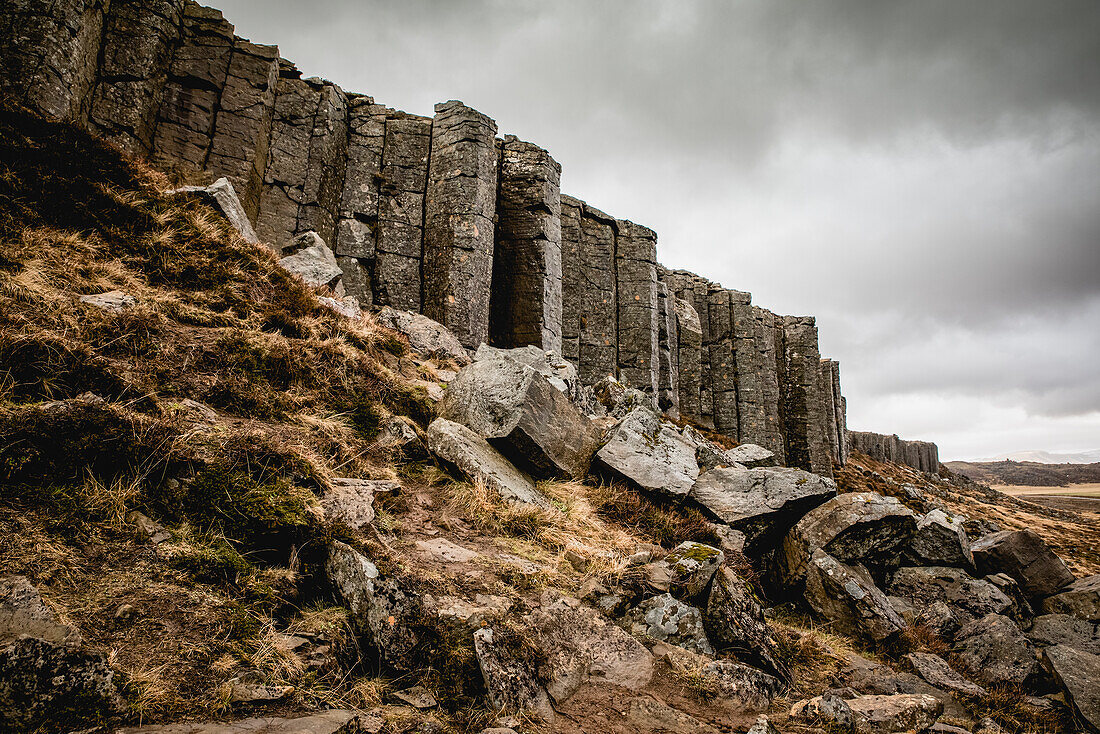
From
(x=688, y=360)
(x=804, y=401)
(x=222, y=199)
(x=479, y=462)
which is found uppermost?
(x=688, y=360)

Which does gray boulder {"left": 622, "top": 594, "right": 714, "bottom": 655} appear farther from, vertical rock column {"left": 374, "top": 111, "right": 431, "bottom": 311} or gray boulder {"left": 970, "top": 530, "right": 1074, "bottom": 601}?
vertical rock column {"left": 374, "top": 111, "right": 431, "bottom": 311}

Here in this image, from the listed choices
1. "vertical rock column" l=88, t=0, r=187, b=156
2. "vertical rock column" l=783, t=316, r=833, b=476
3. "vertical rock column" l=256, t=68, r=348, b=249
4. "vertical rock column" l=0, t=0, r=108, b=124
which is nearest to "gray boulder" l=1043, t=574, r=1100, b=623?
"vertical rock column" l=256, t=68, r=348, b=249

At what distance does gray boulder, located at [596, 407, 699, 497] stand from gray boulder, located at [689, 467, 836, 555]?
0.32m

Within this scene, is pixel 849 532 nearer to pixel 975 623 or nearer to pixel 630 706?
pixel 975 623

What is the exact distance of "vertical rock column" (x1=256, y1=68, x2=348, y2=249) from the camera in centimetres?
1077

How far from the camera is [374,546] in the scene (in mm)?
3879

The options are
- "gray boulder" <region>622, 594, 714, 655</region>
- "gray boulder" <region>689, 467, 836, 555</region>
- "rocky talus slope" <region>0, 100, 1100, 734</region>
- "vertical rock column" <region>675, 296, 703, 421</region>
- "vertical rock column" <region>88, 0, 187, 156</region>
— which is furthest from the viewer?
"vertical rock column" <region>675, 296, 703, 421</region>

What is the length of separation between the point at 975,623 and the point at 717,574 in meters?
4.52

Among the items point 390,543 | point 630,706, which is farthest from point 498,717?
point 390,543

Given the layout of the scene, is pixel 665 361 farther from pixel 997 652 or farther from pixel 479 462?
pixel 479 462

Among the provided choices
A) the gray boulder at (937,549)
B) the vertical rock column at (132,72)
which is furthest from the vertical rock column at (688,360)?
the vertical rock column at (132,72)

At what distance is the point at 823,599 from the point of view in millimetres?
6477

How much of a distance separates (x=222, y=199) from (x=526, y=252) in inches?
246

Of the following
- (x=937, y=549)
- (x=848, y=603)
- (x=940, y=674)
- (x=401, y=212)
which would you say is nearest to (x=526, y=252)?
(x=401, y=212)
